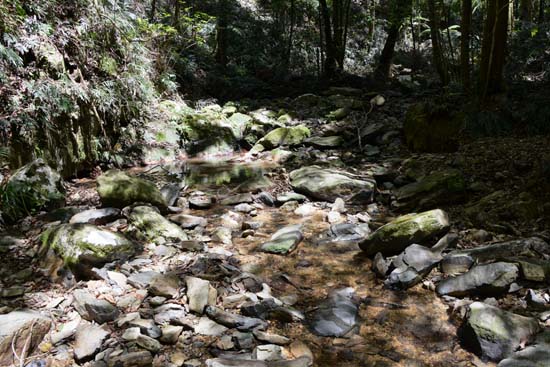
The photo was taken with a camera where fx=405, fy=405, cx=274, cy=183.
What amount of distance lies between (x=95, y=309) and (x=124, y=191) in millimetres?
2272

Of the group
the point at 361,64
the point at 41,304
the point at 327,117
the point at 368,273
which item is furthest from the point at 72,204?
the point at 361,64

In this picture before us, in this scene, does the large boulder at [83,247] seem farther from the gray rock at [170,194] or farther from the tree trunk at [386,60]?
the tree trunk at [386,60]

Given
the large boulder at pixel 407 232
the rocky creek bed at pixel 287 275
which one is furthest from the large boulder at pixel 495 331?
the large boulder at pixel 407 232

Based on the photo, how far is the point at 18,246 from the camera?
3777 millimetres

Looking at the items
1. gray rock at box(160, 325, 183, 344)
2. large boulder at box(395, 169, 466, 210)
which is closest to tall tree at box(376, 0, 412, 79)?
large boulder at box(395, 169, 466, 210)

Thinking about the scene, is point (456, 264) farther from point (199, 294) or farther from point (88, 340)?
point (88, 340)

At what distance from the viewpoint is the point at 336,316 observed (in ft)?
9.81

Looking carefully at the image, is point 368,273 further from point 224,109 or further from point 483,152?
point 224,109

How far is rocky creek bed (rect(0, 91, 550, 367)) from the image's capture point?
2.53 meters

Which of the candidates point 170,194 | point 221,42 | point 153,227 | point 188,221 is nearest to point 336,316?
point 153,227

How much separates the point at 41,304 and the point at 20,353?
2.05 ft

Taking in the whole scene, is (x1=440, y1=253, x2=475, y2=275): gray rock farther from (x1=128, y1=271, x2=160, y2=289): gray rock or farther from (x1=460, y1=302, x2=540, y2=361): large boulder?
(x1=128, y1=271, x2=160, y2=289): gray rock

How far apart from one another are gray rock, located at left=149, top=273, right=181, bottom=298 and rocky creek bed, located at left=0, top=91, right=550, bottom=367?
0.01 metres

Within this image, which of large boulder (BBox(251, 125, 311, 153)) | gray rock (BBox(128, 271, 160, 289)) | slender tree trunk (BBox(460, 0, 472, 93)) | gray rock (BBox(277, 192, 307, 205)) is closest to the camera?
gray rock (BBox(128, 271, 160, 289))
